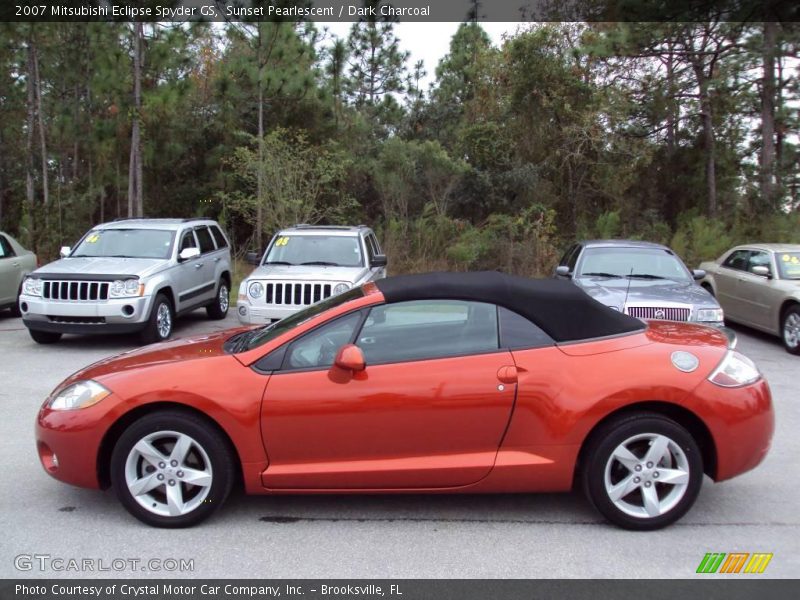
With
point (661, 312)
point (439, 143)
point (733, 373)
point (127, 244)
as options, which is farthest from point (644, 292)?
point (439, 143)

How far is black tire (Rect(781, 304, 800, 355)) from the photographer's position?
30.9 feet

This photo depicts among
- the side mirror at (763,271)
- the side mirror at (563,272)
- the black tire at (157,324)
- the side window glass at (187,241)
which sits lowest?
the black tire at (157,324)

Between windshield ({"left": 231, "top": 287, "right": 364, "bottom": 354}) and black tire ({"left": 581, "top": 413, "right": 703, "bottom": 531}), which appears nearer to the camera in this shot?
black tire ({"left": 581, "top": 413, "right": 703, "bottom": 531})

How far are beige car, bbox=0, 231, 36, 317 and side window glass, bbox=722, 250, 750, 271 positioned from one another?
1207 cm

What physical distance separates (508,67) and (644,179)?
5.74 metres

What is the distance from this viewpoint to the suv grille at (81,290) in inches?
362

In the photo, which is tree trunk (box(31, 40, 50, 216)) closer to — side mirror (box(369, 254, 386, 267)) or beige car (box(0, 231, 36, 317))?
beige car (box(0, 231, 36, 317))

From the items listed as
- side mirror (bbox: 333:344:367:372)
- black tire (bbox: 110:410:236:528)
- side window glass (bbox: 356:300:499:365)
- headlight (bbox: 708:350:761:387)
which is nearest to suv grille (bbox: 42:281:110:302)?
black tire (bbox: 110:410:236:528)

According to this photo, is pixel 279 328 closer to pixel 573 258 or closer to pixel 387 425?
pixel 387 425

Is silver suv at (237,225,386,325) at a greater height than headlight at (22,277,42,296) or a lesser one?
greater

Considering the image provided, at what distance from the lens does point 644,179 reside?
22.3 metres

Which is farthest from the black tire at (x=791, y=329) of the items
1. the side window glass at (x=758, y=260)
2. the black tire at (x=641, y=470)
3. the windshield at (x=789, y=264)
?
→ the black tire at (x=641, y=470)

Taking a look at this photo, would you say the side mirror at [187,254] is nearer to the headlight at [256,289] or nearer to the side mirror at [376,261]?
the headlight at [256,289]

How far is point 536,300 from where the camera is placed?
418 cm
